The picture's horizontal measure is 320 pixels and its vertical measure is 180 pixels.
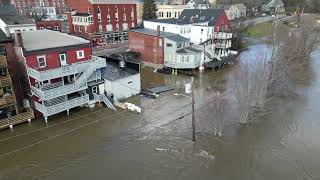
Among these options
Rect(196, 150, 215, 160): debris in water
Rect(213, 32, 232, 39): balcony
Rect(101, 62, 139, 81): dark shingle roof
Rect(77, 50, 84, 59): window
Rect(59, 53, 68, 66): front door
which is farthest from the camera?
Rect(213, 32, 232, 39): balcony

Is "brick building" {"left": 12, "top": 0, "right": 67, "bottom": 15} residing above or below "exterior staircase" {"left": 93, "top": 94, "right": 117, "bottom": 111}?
above

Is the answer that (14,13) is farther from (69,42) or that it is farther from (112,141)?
(112,141)

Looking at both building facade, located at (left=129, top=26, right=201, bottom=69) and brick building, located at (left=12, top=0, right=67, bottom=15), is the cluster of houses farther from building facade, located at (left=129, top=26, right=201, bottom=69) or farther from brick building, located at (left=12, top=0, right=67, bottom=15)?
brick building, located at (left=12, top=0, right=67, bottom=15)

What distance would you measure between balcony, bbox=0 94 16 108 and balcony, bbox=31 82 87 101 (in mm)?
2097

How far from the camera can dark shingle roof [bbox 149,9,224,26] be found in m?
55.6

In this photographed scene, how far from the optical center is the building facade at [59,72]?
2853 centimetres

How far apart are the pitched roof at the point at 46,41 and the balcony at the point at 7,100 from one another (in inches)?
206

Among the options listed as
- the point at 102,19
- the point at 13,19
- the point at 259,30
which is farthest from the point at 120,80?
the point at 259,30

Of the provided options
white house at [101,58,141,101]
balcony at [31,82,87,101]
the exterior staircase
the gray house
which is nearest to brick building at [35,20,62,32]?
white house at [101,58,141,101]

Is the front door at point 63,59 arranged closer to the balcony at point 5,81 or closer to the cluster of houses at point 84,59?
the cluster of houses at point 84,59

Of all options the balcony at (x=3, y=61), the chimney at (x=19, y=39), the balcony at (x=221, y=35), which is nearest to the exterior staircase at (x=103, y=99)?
the chimney at (x=19, y=39)

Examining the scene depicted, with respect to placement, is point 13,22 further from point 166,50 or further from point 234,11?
point 234,11

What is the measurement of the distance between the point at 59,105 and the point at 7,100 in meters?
5.01

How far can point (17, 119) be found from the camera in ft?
94.4
